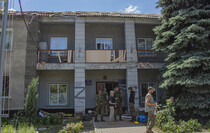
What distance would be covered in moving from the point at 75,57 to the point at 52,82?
9.92ft

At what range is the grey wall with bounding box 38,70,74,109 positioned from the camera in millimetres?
12094

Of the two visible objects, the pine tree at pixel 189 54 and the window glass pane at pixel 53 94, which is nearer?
the pine tree at pixel 189 54

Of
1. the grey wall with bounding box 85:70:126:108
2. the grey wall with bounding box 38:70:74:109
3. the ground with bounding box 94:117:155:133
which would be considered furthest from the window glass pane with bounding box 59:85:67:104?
the ground with bounding box 94:117:155:133

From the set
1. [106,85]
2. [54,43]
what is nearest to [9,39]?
[54,43]

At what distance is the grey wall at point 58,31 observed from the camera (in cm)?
1269

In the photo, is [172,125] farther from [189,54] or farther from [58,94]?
[58,94]

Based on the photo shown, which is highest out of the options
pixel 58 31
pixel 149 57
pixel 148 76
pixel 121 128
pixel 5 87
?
pixel 58 31

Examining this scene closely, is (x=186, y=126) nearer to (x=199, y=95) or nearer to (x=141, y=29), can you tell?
(x=199, y=95)

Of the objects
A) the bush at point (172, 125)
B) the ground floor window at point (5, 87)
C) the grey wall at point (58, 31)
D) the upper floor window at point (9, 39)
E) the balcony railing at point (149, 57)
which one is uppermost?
the grey wall at point (58, 31)

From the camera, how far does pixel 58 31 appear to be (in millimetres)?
12891

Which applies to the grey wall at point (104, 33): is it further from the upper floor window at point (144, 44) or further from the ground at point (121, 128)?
the ground at point (121, 128)

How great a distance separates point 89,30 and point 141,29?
14.1 ft

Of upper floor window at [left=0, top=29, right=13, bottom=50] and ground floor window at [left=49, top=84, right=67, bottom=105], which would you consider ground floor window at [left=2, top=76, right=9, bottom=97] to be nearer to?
upper floor window at [left=0, top=29, right=13, bottom=50]

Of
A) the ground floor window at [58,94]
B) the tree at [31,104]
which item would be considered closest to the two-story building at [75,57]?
the ground floor window at [58,94]
